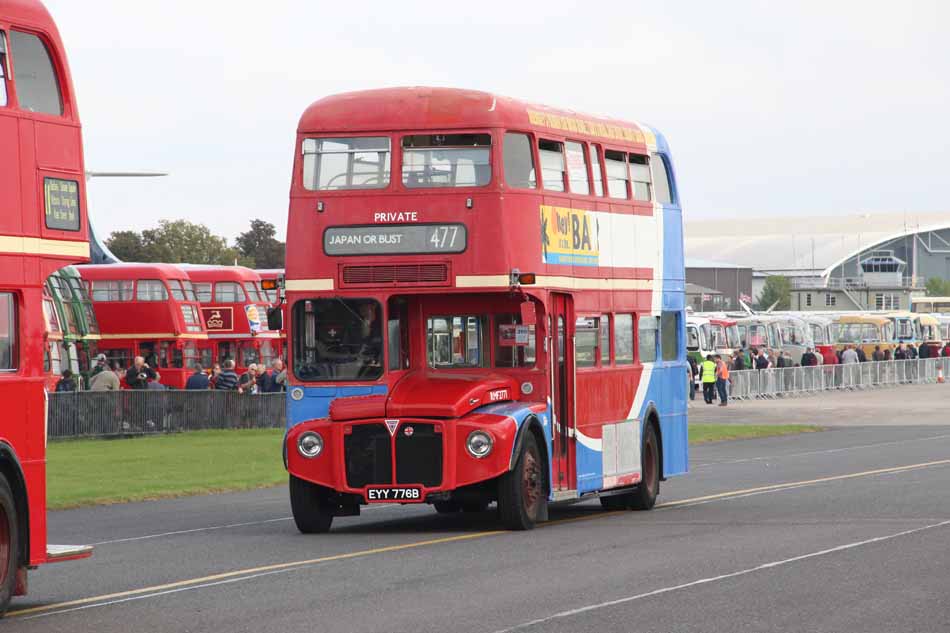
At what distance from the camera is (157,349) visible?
202ft

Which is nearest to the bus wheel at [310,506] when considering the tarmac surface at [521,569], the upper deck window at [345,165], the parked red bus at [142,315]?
the tarmac surface at [521,569]

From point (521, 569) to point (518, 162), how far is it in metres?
5.64

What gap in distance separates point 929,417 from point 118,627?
136 feet

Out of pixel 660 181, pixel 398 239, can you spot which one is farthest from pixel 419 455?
pixel 660 181

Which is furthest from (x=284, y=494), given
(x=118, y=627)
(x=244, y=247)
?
(x=244, y=247)

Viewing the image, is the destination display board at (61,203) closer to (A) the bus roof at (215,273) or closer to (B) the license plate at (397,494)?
(B) the license plate at (397,494)

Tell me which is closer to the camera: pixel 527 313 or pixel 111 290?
pixel 527 313

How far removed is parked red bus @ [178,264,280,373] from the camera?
Result: 63.3m

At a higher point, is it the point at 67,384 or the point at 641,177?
the point at 641,177

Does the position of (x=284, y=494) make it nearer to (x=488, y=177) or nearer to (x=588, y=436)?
(x=588, y=436)

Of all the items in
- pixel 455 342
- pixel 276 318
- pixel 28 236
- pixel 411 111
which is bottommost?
pixel 455 342

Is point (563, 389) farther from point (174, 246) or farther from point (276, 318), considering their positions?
point (174, 246)

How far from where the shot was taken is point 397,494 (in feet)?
60.0

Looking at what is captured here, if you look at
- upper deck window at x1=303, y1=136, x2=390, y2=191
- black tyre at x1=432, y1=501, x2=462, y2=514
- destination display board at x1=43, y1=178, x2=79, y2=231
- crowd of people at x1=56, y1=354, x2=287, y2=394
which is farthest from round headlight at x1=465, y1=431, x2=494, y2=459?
crowd of people at x1=56, y1=354, x2=287, y2=394
